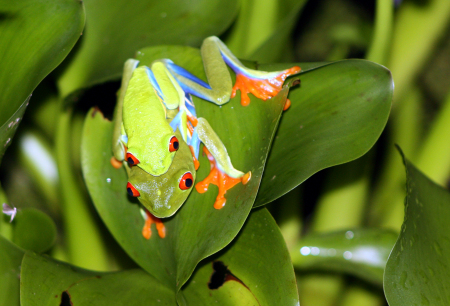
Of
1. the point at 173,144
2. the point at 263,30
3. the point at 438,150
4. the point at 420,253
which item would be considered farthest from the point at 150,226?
the point at 438,150

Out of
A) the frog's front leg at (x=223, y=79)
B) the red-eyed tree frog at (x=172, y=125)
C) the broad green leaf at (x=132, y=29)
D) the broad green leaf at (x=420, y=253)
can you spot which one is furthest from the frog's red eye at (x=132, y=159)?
the broad green leaf at (x=420, y=253)

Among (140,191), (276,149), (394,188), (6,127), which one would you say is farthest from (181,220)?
(394,188)

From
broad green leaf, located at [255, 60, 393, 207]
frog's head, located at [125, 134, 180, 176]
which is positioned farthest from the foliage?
frog's head, located at [125, 134, 180, 176]

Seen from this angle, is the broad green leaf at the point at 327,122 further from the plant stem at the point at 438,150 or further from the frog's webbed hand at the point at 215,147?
the plant stem at the point at 438,150

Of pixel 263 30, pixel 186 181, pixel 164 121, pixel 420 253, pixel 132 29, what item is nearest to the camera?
pixel 420 253

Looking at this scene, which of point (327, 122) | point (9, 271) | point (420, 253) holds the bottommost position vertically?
point (9, 271)

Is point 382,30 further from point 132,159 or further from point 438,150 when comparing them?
point 132,159
